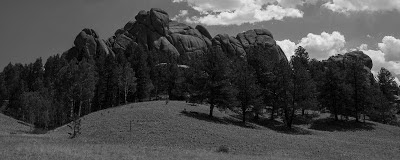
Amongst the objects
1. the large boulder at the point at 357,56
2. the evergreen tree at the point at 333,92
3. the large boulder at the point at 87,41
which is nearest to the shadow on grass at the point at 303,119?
the evergreen tree at the point at 333,92

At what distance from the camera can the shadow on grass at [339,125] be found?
6310cm

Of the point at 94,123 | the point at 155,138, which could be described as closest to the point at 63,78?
the point at 94,123

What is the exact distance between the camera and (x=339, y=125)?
66375 millimetres

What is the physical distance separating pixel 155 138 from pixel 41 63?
98076mm

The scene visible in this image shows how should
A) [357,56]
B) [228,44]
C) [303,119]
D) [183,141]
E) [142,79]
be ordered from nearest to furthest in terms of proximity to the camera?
[183,141], [303,119], [142,79], [228,44], [357,56]

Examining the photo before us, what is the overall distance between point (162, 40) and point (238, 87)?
99.6 meters

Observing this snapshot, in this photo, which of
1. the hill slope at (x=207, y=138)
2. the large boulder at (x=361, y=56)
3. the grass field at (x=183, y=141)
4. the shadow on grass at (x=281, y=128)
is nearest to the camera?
the grass field at (x=183, y=141)

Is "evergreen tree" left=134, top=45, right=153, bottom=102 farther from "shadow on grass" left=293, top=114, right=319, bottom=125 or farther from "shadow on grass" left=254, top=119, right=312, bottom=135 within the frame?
"shadow on grass" left=293, top=114, right=319, bottom=125

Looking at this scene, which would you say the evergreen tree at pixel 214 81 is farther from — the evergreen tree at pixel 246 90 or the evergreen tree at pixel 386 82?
the evergreen tree at pixel 386 82

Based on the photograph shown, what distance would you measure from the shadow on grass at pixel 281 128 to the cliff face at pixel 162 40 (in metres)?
80.5

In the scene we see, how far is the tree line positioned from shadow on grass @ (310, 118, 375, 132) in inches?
85.4

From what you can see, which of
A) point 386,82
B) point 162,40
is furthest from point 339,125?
point 162,40

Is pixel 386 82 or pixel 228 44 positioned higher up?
pixel 228 44

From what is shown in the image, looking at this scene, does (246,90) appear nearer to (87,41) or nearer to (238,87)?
(238,87)
